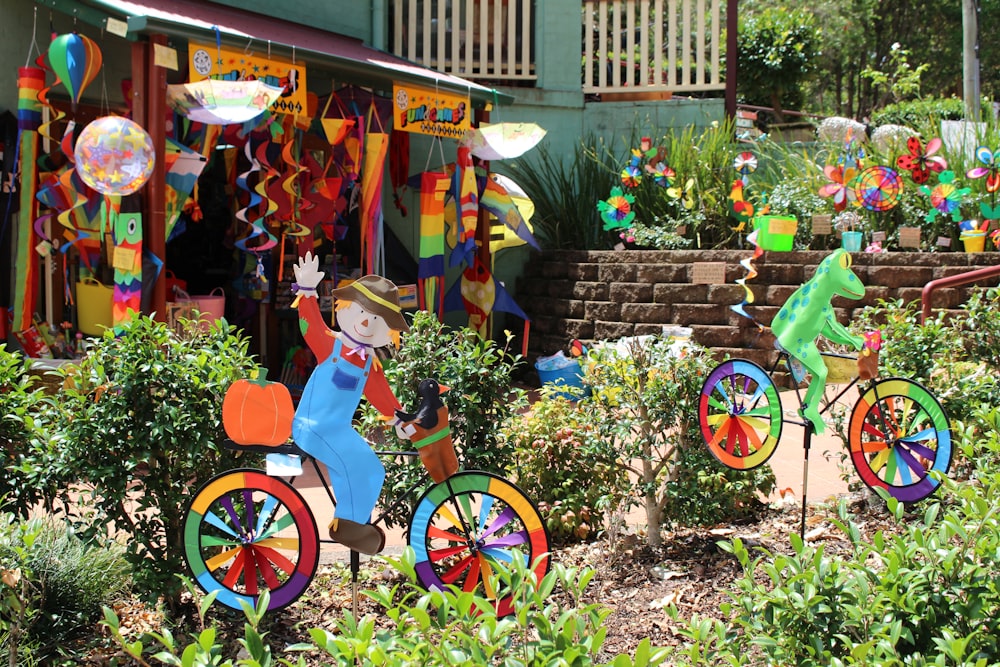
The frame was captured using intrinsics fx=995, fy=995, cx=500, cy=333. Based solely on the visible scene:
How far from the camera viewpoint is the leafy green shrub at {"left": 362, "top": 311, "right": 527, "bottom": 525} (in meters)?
4.34

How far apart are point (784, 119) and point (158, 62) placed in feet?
45.4

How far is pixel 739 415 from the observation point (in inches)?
187

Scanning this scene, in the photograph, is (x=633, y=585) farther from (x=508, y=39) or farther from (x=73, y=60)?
(x=508, y=39)

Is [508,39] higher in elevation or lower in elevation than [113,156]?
higher

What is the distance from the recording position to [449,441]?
3.76 metres

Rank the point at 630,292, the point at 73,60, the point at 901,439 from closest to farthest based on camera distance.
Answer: the point at 901,439 → the point at 73,60 → the point at 630,292

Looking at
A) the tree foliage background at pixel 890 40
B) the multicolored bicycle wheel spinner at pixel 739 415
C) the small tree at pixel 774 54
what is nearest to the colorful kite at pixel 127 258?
the multicolored bicycle wheel spinner at pixel 739 415

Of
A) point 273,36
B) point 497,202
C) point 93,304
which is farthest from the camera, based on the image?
point 497,202

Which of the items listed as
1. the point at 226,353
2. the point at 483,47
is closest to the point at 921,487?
the point at 226,353

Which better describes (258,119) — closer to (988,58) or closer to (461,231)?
(461,231)

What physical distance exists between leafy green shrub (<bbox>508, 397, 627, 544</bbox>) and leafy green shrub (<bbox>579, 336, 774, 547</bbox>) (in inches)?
3.8

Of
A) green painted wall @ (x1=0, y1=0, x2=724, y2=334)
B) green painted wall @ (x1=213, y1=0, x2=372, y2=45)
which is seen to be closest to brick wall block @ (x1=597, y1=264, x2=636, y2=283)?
green painted wall @ (x1=0, y1=0, x2=724, y2=334)

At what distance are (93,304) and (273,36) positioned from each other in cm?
268

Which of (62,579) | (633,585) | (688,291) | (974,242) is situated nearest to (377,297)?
(62,579)
